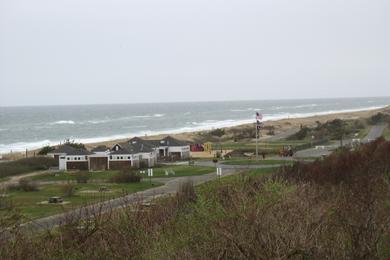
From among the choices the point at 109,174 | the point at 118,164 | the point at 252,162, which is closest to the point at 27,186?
the point at 109,174

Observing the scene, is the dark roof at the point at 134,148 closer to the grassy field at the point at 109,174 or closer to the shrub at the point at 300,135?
the grassy field at the point at 109,174

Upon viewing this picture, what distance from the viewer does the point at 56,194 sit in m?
45.1

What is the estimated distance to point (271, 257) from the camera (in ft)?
35.2

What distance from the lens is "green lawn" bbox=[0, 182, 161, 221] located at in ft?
117

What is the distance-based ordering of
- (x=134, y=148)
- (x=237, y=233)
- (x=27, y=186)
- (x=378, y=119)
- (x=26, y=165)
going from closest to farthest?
(x=237, y=233) → (x=27, y=186) → (x=26, y=165) → (x=134, y=148) → (x=378, y=119)

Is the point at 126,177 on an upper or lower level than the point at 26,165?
upper

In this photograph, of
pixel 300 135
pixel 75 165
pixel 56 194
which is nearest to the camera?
pixel 56 194

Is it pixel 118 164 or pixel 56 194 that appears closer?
pixel 56 194

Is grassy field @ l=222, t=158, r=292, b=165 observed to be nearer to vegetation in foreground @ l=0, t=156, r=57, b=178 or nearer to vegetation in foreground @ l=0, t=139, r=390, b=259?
vegetation in foreground @ l=0, t=156, r=57, b=178

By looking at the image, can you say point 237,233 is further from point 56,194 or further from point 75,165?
point 75,165

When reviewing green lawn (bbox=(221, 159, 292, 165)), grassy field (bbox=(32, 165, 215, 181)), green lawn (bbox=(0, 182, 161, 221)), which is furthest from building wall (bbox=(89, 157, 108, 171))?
green lawn (bbox=(221, 159, 292, 165))

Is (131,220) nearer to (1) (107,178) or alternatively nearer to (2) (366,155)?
(2) (366,155)

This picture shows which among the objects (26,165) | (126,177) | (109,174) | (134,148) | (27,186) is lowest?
(109,174)

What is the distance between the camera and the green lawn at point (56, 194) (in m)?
35.5
